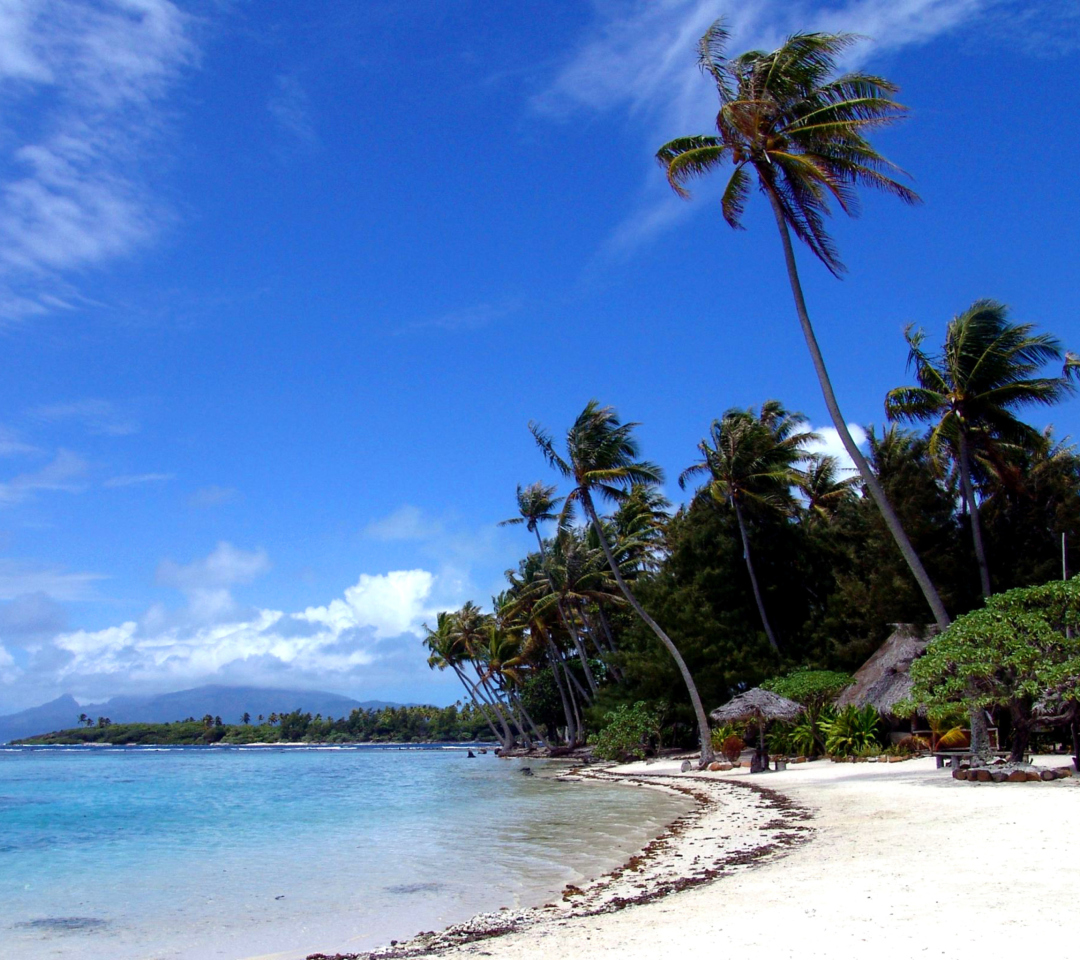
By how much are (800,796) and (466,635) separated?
36330mm

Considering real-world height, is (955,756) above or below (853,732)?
below

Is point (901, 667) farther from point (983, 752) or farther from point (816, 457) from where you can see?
point (816, 457)

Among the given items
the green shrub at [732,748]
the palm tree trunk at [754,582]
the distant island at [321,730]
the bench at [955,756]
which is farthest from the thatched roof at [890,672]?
the distant island at [321,730]

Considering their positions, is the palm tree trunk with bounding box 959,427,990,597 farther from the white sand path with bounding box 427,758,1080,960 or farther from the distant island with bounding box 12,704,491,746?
the distant island with bounding box 12,704,491,746

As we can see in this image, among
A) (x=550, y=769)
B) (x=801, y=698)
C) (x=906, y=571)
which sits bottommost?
(x=550, y=769)

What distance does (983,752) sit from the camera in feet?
47.9

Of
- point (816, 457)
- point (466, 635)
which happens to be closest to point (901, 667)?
point (816, 457)

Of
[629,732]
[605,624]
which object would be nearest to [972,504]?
[629,732]

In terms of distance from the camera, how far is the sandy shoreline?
5.07m

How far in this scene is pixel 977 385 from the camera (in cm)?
2031

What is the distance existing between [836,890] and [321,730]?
120 m

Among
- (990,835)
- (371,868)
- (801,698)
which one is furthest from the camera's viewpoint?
(801,698)

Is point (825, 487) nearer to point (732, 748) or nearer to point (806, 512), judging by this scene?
point (806, 512)

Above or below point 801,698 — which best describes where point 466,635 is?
above
